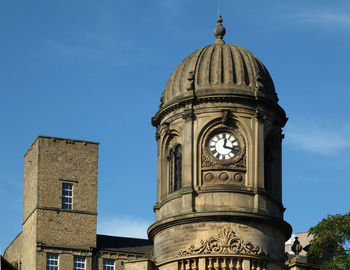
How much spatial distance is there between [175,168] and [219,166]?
288 centimetres

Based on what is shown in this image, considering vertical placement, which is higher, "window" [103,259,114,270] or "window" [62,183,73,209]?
"window" [62,183,73,209]

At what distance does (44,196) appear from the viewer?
104062 millimetres

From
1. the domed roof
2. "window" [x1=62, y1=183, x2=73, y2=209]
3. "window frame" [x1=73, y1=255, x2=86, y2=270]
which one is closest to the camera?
the domed roof

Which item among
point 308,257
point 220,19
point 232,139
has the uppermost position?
point 220,19

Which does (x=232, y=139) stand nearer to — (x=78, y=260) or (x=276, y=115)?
(x=276, y=115)

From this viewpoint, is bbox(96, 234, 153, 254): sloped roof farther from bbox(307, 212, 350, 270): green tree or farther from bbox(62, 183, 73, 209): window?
bbox(307, 212, 350, 270): green tree

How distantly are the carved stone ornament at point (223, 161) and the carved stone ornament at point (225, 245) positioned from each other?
356 cm

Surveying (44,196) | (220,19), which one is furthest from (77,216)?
(220,19)

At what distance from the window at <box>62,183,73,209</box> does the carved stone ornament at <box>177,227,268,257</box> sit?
40.9m

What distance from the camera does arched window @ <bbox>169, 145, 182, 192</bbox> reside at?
67312 millimetres

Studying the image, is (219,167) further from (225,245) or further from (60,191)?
(60,191)

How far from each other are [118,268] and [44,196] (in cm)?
806

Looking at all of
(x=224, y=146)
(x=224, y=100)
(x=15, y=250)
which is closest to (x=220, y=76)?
Result: (x=224, y=100)

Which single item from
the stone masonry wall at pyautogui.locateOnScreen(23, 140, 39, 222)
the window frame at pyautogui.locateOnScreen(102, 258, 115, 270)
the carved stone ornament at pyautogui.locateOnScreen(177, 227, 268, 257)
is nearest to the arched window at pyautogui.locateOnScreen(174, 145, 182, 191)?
the carved stone ornament at pyautogui.locateOnScreen(177, 227, 268, 257)
